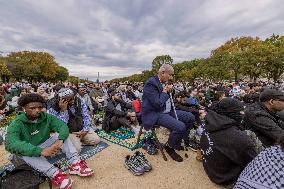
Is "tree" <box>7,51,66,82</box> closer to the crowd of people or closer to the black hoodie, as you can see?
the crowd of people

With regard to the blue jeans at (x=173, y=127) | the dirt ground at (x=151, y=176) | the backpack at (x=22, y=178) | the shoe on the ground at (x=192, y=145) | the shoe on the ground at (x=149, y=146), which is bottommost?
the dirt ground at (x=151, y=176)

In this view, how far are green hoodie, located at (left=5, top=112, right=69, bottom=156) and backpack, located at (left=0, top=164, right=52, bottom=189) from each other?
29 centimetres

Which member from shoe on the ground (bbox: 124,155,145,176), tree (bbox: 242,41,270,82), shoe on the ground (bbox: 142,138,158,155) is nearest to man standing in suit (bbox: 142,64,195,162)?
shoe on the ground (bbox: 142,138,158,155)

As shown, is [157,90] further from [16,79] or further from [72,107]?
[16,79]

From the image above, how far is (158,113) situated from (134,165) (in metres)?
1.21

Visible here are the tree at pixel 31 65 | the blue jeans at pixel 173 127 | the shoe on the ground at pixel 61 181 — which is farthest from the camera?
the tree at pixel 31 65

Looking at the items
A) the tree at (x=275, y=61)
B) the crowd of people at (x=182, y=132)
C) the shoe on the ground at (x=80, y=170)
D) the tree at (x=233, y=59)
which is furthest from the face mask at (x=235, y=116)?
the tree at (x=233, y=59)

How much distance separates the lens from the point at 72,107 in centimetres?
610

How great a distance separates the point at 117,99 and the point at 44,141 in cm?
405

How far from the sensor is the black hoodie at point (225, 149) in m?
3.68

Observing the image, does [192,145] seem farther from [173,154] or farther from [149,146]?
[149,146]

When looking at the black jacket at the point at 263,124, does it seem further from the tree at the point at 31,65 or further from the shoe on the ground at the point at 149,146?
the tree at the point at 31,65

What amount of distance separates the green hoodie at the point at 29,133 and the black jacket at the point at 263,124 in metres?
3.32

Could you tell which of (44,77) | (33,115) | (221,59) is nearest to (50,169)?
(33,115)
